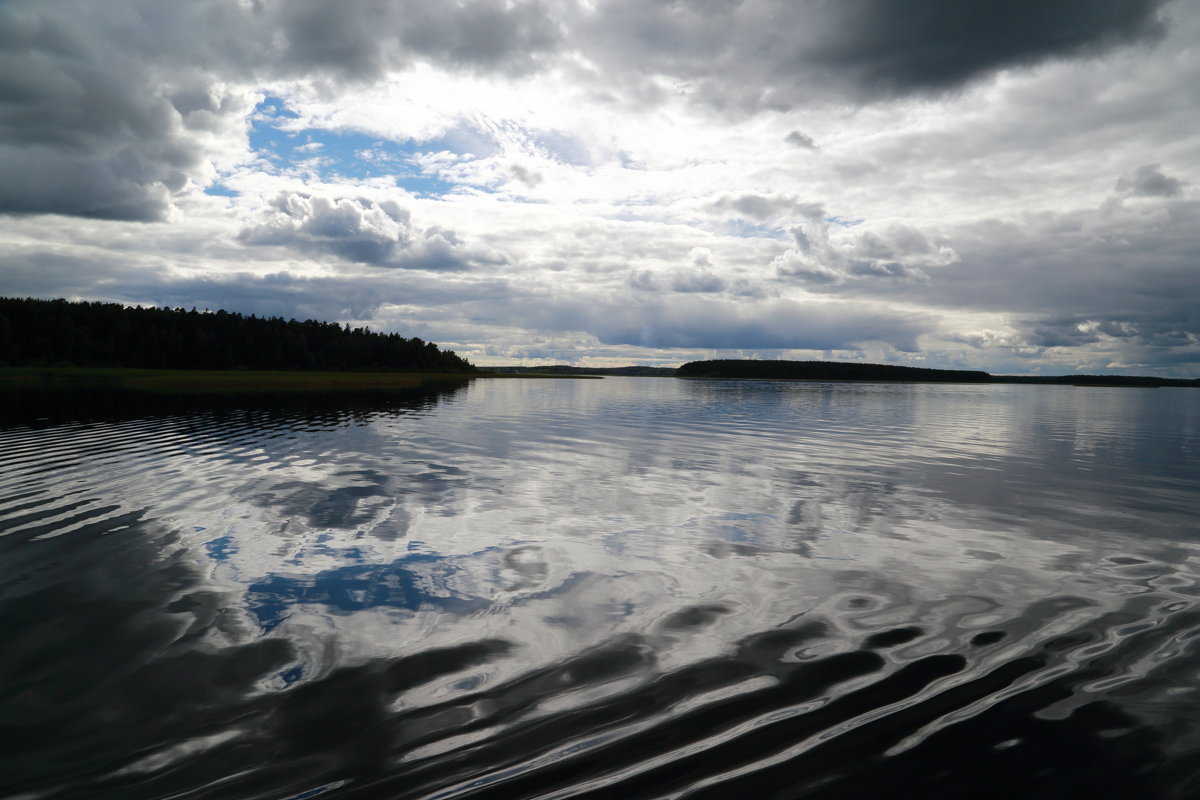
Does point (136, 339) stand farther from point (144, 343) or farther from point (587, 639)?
point (587, 639)

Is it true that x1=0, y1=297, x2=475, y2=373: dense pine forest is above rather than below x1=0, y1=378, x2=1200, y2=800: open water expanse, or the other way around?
above

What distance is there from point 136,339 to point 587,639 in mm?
206188

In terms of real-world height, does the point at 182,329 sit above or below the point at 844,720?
above

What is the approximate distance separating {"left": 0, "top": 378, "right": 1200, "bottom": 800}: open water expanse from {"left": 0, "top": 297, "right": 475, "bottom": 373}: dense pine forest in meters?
178

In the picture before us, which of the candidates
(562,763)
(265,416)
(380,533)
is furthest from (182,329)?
(562,763)

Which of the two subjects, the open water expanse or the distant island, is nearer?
the open water expanse

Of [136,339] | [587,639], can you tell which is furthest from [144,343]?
[587,639]

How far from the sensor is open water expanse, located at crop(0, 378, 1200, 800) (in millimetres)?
6633

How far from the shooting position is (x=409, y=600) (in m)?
11.6

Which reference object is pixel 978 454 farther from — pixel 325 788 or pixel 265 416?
pixel 265 416

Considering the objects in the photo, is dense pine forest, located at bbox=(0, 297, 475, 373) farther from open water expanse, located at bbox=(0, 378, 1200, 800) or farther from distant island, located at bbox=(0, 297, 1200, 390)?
open water expanse, located at bbox=(0, 378, 1200, 800)

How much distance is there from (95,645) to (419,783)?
21.9 feet

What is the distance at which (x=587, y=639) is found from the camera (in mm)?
10086


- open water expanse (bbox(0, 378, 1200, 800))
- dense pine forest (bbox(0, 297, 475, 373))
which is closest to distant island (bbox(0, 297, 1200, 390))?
dense pine forest (bbox(0, 297, 475, 373))
